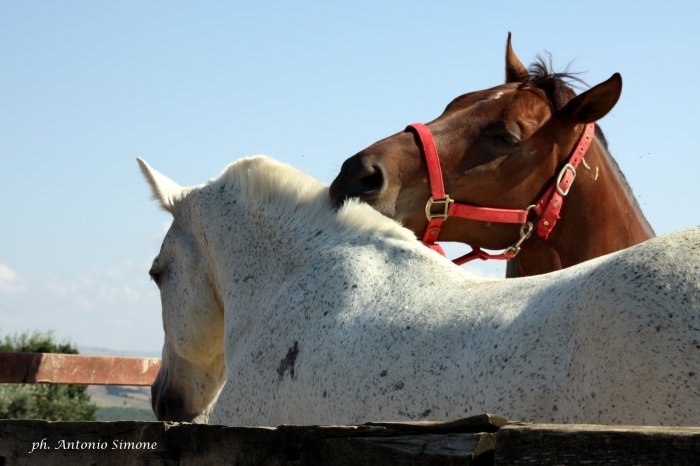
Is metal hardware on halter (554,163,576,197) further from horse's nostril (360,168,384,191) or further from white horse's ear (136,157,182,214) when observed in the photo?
white horse's ear (136,157,182,214)

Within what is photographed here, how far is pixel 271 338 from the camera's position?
291 centimetres

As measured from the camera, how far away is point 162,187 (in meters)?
3.85

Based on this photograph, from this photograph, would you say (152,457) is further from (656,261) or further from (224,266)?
(224,266)

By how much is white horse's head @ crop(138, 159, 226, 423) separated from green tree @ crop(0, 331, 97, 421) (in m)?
14.9

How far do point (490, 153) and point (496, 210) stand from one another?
0.29 metres

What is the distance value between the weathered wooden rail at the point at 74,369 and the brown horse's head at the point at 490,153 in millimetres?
2808

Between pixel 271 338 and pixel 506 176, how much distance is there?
1505mm

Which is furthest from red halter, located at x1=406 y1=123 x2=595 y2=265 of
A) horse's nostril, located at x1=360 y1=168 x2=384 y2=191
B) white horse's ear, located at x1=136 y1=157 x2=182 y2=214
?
white horse's ear, located at x1=136 y1=157 x2=182 y2=214

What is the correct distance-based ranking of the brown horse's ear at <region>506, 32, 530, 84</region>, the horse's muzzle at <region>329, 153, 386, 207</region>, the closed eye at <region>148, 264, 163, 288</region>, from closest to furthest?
the horse's muzzle at <region>329, 153, 386, 207</region> < the closed eye at <region>148, 264, 163, 288</region> < the brown horse's ear at <region>506, 32, 530, 84</region>

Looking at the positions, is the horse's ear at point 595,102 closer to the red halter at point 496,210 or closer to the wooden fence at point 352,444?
the red halter at point 496,210

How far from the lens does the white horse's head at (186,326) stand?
354 cm

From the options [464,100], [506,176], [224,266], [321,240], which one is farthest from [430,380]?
[464,100]

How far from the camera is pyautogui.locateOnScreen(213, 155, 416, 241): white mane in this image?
3.10 meters

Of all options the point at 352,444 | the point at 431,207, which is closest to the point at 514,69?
the point at 431,207
